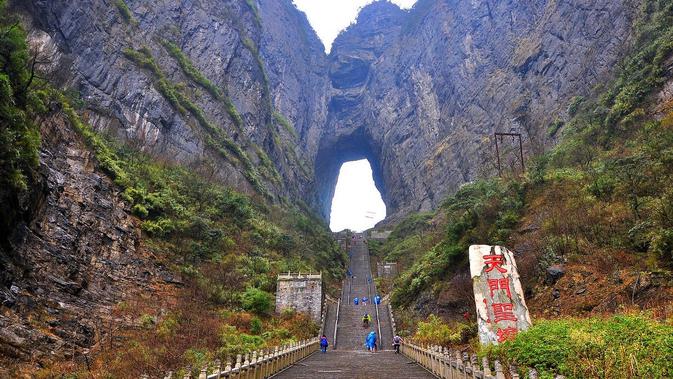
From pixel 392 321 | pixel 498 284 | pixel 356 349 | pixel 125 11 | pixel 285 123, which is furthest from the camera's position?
pixel 285 123

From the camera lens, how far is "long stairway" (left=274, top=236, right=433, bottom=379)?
31.5 ft

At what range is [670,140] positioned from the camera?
14.0 metres

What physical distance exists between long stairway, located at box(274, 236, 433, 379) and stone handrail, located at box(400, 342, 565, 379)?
273 millimetres

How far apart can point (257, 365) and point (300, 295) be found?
13127mm

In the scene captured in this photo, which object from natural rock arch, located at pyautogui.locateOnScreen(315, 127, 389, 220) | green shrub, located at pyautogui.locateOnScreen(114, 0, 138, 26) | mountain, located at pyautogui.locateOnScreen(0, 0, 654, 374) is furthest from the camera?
natural rock arch, located at pyautogui.locateOnScreen(315, 127, 389, 220)

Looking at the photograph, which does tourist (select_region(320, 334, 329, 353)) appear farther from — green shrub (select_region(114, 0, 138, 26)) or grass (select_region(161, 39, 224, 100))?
green shrub (select_region(114, 0, 138, 26))

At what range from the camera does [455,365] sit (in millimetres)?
7484

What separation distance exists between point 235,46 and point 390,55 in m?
32.8

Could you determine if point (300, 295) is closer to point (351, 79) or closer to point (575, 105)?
point (575, 105)

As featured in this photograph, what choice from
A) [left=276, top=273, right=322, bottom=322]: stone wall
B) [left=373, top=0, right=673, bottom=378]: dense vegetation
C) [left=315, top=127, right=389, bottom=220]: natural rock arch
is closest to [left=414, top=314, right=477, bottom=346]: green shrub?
[left=373, top=0, right=673, bottom=378]: dense vegetation

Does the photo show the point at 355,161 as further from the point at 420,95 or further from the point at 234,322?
the point at 234,322

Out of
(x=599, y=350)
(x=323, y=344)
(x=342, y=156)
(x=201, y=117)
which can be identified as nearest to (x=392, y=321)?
(x=323, y=344)

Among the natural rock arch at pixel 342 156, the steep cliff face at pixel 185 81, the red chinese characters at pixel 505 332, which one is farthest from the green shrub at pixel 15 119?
the natural rock arch at pixel 342 156

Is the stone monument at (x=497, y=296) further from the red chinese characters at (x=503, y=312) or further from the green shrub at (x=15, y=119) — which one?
the green shrub at (x=15, y=119)
